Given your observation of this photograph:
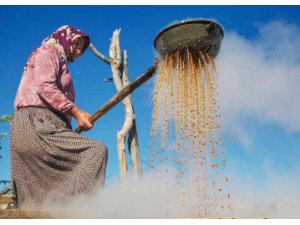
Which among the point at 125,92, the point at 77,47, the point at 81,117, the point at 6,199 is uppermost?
the point at 77,47

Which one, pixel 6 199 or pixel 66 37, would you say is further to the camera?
pixel 66 37

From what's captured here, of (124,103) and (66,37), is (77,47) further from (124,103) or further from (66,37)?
(124,103)

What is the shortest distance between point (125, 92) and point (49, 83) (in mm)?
408

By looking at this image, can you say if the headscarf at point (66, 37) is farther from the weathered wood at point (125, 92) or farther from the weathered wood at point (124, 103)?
the weathered wood at point (124, 103)

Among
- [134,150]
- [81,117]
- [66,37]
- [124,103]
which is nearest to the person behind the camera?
[81,117]

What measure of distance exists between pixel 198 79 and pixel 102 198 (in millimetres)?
945

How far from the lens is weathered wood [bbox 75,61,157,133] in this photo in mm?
2053

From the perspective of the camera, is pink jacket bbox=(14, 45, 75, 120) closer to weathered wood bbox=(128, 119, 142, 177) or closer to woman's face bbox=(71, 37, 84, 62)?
woman's face bbox=(71, 37, 84, 62)

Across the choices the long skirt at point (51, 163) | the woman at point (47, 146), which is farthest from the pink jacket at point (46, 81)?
the long skirt at point (51, 163)

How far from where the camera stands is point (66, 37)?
Answer: 7.07 ft

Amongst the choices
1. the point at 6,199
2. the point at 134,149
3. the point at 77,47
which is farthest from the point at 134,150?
the point at 6,199

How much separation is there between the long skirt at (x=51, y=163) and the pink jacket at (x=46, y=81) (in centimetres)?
10

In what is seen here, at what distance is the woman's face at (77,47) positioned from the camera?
86.3 inches

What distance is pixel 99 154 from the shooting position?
6.34ft
